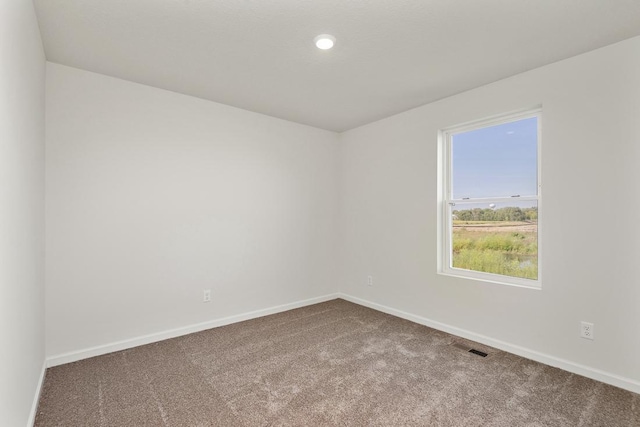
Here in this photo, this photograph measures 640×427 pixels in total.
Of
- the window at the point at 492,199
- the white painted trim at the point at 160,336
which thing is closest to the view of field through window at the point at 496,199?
the window at the point at 492,199

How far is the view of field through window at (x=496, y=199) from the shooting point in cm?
288

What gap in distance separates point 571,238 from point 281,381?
250 cm

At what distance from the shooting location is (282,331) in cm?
335

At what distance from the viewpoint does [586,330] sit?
2.44m

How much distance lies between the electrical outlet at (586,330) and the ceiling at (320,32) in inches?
81.5

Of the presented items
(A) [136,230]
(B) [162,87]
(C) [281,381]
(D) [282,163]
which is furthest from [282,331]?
(B) [162,87]

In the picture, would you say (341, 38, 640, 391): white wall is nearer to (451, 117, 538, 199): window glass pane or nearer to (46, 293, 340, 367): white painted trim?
(451, 117, 538, 199): window glass pane

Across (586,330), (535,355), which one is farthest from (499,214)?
(535,355)

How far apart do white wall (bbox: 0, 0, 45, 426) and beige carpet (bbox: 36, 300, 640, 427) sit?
1.47 feet

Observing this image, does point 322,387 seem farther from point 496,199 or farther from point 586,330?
point 496,199

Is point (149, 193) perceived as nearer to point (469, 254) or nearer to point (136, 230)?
point (136, 230)

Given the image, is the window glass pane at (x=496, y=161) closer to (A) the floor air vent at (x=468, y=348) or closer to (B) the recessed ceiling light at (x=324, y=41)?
(A) the floor air vent at (x=468, y=348)

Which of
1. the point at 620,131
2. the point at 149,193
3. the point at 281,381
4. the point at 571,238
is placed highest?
the point at 620,131

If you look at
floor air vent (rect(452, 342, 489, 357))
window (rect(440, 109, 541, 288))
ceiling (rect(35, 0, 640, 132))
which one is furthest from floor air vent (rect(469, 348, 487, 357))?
ceiling (rect(35, 0, 640, 132))
